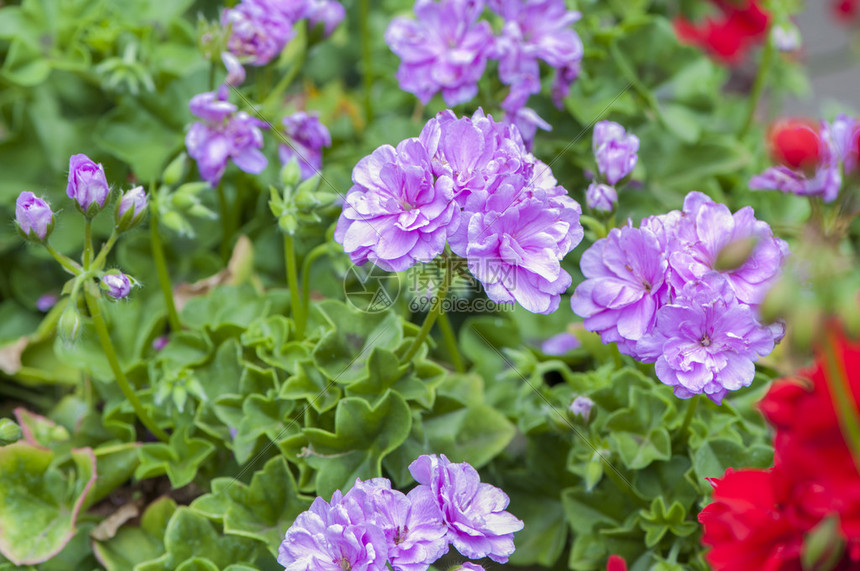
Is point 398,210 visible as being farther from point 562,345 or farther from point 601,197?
point 562,345

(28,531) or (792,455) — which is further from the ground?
(792,455)

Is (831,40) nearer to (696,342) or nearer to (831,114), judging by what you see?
(831,114)

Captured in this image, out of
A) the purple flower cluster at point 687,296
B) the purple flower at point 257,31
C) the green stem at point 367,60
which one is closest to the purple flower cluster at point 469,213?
the purple flower cluster at point 687,296

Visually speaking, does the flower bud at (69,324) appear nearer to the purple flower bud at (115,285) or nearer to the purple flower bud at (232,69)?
the purple flower bud at (115,285)

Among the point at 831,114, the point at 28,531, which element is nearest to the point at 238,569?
the point at 28,531

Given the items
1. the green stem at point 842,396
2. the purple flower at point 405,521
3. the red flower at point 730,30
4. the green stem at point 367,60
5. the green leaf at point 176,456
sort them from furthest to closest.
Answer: the red flower at point 730,30 < the green stem at point 367,60 < the green leaf at point 176,456 < the purple flower at point 405,521 < the green stem at point 842,396

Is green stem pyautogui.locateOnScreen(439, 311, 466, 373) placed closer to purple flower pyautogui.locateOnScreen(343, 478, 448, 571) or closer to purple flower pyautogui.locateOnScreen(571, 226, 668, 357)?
purple flower pyautogui.locateOnScreen(571, 226, 668, 357)

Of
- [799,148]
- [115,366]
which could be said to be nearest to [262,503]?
[115,366]
